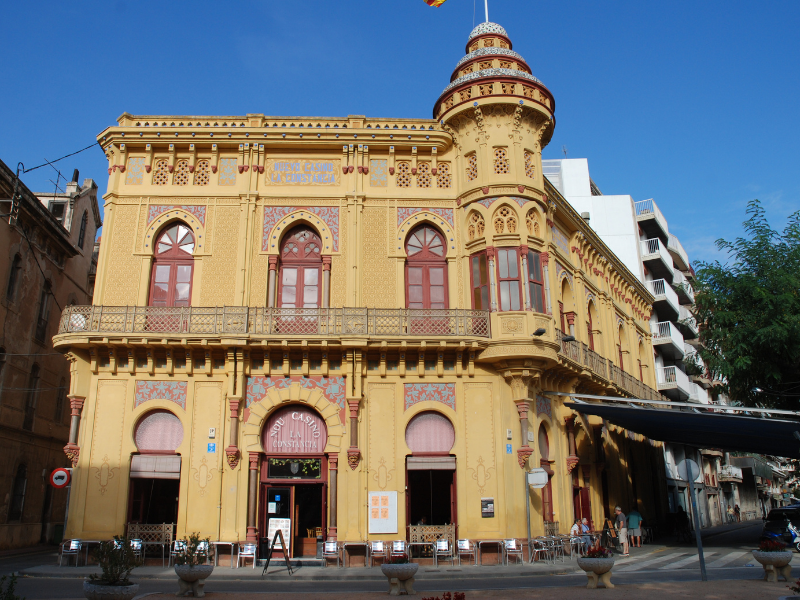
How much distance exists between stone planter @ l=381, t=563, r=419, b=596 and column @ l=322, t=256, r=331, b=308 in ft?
32.3

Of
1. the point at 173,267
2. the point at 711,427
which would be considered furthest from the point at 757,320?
the point at 173,267

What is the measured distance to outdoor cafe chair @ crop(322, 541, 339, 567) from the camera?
59.1 feet

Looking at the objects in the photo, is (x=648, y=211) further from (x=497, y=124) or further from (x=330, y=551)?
(x=330, y=551)

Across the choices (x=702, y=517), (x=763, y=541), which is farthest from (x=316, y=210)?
(x=702, y=517)

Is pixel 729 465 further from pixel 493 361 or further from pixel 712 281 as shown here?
pixel 493 361

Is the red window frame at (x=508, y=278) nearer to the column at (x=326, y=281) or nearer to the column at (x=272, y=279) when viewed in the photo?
the column at (x=326, y=281)

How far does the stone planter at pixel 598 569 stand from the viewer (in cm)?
1332

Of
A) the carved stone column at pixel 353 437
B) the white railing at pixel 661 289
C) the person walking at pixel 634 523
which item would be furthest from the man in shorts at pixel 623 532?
the white railing at pixel 661 289

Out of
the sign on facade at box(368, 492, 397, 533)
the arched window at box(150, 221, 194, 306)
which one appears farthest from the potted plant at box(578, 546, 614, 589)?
the arched window at box(150, 221, 194, 306)

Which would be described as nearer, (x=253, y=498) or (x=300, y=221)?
(x=253, y=498)

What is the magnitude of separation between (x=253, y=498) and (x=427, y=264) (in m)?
8.90

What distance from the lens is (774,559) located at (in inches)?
557

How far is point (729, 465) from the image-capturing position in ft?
180

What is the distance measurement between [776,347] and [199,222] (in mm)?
19633
